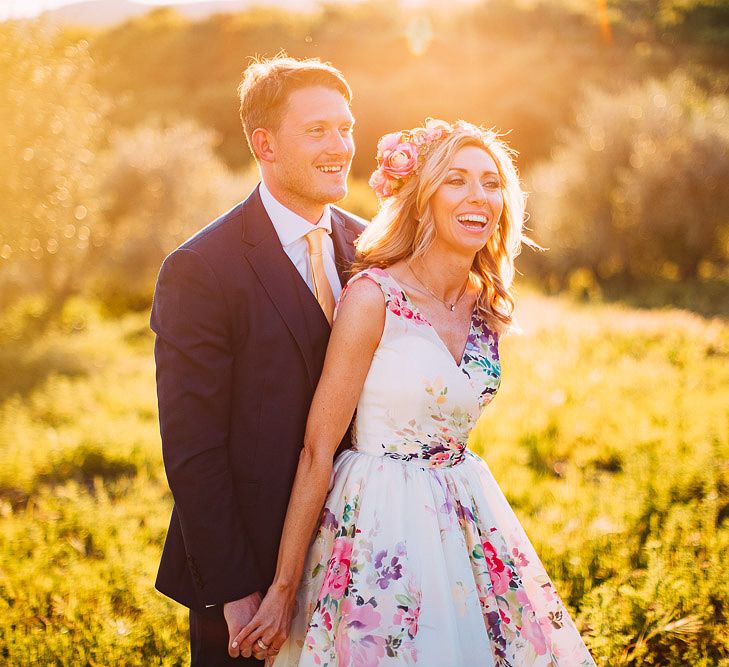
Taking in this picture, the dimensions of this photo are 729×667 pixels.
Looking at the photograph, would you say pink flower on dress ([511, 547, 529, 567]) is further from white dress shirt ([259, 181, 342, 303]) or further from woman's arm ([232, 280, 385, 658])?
white dress shirt ([259, 181, 342, 303])

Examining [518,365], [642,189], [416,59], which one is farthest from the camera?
[416,59]

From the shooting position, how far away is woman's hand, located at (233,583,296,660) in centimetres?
269

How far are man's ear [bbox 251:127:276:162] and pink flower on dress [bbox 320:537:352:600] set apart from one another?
1551mm

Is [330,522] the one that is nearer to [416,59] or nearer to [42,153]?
[42,153]

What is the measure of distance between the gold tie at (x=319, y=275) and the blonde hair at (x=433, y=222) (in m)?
0.13

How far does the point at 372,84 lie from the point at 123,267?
31.2 m

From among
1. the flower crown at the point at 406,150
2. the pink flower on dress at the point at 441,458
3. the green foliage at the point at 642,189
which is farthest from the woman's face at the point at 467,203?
the green foliage at the point at 642,189

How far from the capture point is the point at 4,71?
13.6 m

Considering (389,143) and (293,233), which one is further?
(389,143)

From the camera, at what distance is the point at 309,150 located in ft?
9.85

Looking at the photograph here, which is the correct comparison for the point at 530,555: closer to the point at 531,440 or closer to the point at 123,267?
the point at 531,440

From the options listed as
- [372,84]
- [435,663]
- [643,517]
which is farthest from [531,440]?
[372,84]

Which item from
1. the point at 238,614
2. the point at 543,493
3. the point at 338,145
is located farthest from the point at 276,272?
the point at 543,493

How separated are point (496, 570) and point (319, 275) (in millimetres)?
1348
